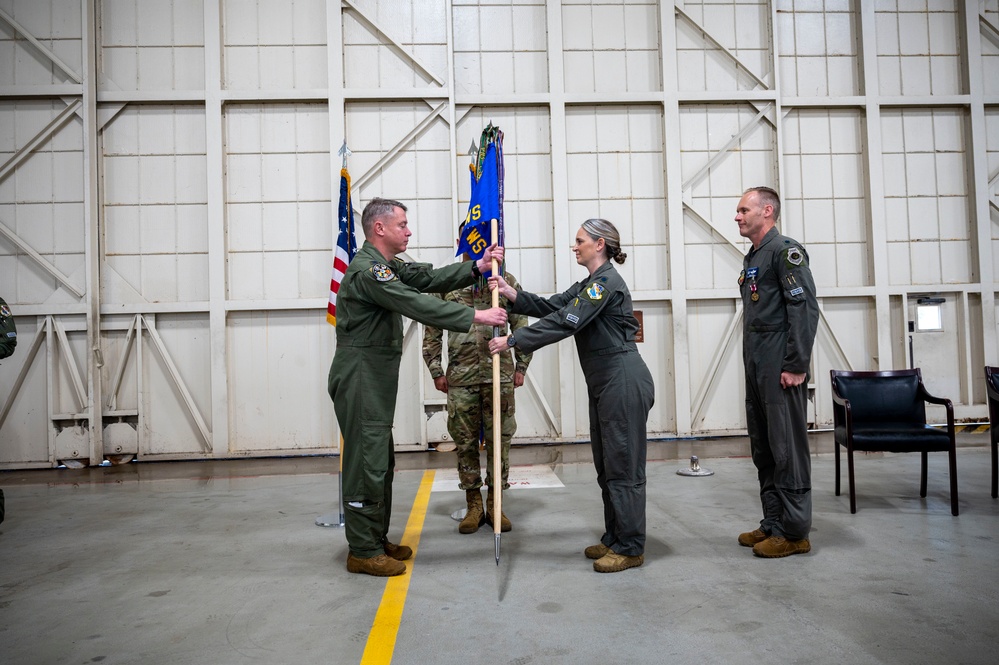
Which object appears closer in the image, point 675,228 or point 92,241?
point 92,241

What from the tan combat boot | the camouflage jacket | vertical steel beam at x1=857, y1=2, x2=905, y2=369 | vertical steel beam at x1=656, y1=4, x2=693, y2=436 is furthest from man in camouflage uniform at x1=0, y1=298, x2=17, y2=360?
vertical steel beam at x1=857, y1=2, x2=905, y2=369

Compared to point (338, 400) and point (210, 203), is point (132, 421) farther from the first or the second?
point (338, 400)

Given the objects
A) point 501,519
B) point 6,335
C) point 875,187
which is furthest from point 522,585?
point 875,187

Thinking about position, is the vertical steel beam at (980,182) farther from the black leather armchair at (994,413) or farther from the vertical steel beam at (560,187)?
the vertical steel beam at (560,187)

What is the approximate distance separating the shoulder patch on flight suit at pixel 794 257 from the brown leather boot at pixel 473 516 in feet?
7.89

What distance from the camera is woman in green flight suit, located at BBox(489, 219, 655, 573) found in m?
3.31

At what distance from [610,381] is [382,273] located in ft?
4.38

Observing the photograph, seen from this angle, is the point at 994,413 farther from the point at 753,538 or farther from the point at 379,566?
the point at 379,566

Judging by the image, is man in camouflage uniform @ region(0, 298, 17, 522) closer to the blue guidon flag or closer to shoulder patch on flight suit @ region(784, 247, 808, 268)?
the blue guidon flag

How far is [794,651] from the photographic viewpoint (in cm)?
237

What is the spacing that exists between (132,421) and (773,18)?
9.11 metres

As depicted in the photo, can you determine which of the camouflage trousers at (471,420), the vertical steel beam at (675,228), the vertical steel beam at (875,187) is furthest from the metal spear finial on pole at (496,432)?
the vertical steel beam at (875,187)

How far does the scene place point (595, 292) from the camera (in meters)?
3.32

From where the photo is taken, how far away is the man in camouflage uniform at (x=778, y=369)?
11.3 ft
